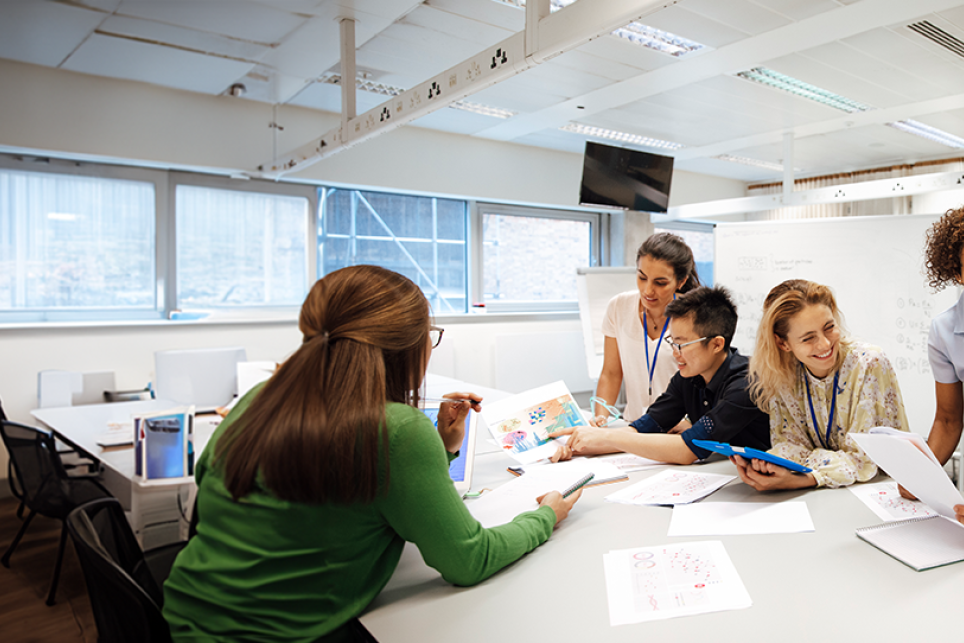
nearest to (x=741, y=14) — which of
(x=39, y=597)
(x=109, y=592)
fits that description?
(x=109, y=592)

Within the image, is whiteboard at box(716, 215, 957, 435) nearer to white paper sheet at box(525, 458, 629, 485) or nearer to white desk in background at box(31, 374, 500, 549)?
white desk in background at box(31, 374, 500, 549)

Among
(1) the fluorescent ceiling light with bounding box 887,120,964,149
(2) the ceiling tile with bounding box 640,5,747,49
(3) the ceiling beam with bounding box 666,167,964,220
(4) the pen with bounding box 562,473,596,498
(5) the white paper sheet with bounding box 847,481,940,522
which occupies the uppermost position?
(1) the fluorescent ceiling light with bounding box 887,120,964,149

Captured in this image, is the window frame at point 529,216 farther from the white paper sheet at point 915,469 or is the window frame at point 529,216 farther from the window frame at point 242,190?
the white paper sheet at point 915,469

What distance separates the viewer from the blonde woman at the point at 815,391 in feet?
5.18

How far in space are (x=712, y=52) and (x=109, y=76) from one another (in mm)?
3931

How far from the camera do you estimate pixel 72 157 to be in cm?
411

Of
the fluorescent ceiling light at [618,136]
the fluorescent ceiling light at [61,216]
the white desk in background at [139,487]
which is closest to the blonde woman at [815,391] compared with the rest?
the white desk in background at [139,487]

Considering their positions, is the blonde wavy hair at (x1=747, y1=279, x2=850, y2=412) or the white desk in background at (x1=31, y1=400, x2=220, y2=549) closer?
the blonde wavy hair at (x1=747, y1=279, x2=850, y2=412)

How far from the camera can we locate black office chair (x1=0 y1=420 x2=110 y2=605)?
2.42 metres

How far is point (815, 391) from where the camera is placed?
65.3 inches

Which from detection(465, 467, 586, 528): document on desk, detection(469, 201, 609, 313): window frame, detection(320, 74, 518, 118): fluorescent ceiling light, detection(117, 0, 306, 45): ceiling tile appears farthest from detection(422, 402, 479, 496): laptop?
detection(469, 201, 609, 313): window frame

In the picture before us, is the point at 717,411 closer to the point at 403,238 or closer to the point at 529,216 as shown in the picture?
the point at 403,238

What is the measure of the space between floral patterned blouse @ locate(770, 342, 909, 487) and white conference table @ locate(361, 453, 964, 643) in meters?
0.24

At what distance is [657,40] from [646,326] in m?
2.09
